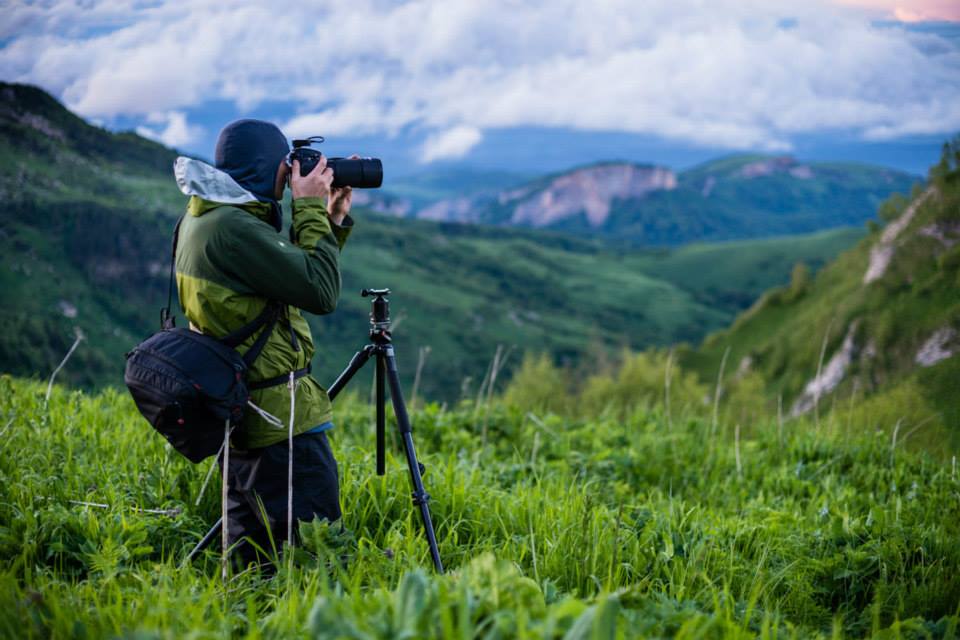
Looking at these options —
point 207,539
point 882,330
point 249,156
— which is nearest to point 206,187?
point 249,156

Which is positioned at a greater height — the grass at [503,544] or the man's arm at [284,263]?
the man's arm at [284,263]

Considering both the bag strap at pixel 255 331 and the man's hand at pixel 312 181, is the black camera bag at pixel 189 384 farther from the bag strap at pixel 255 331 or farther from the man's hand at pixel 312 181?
the man's hand at pixel 312 181

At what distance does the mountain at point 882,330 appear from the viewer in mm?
9438

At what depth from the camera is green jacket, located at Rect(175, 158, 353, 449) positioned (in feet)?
9.14

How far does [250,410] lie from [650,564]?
1.97 meters

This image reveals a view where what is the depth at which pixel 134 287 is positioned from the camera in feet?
340

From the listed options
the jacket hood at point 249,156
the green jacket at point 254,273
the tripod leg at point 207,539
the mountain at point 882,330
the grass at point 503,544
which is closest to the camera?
the grass at point 503,544

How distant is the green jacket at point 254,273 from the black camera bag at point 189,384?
128 millimetres

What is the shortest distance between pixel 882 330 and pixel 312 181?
99.6 feet

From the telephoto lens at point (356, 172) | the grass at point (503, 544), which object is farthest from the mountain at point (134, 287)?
the telephoto lens at point (356, 172)

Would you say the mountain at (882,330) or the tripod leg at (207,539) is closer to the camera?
the tripod leg at (207,539)

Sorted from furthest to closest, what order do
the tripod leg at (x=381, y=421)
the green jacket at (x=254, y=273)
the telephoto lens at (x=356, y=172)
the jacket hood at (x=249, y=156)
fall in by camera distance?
the tripod leg at (x=381, y=421), the telephoto lens at (x=356, y=172), the jacket hood at (x=249, y=156), the green jacket at (x=254, y=273)

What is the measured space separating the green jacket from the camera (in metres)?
0.20

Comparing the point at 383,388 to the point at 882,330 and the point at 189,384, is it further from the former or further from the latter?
the point at 882,330
